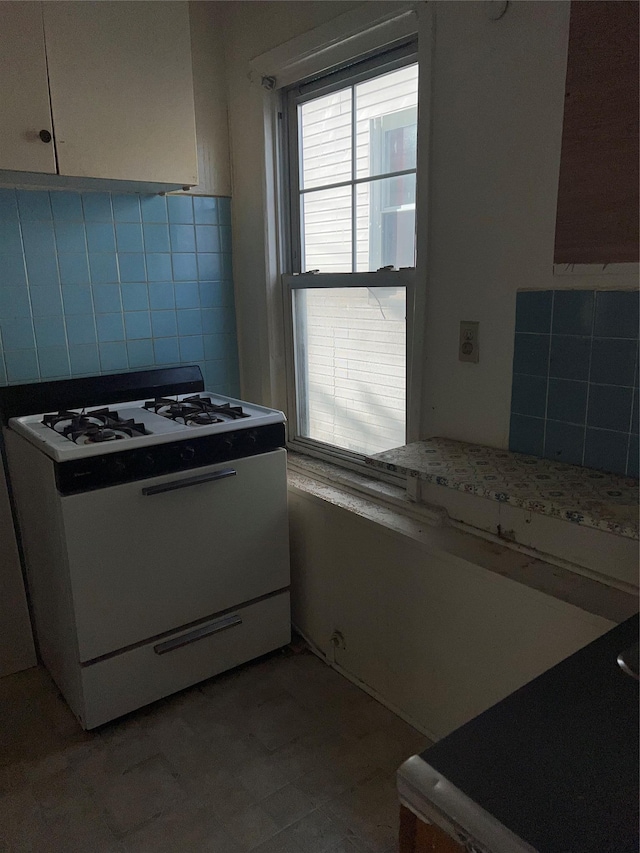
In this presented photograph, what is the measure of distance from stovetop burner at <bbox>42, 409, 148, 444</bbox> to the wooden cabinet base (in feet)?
4.26

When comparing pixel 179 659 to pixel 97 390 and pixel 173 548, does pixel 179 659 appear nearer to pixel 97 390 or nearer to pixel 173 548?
pixel 173 548

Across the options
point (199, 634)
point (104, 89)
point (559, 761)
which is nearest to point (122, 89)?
point (104, 89)

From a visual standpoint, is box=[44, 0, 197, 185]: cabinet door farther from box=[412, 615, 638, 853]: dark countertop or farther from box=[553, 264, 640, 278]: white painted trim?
box=[412, 615, 638, 853]: dark countertop

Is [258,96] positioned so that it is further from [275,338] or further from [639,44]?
[639,44]

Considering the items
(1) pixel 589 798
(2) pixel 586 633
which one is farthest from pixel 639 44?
(1) pixel 589 798

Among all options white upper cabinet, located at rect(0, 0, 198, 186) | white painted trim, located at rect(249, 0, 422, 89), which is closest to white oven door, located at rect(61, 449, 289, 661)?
white upper cabinet, located at rect(0, 0, 198, 186)

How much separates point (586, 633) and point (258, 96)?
6.96 feet

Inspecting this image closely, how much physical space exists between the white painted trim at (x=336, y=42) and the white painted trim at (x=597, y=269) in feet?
2.74

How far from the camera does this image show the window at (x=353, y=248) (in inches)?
77.4

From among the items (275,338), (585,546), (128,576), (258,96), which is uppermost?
(258,96)

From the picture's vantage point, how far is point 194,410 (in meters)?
2.15

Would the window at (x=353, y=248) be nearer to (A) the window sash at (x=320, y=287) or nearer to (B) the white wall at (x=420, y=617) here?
(A) the window sash at (x=320, y=287)

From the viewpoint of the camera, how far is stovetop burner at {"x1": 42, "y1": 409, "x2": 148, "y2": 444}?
5.98 ft

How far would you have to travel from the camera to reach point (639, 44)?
1.28 meters
